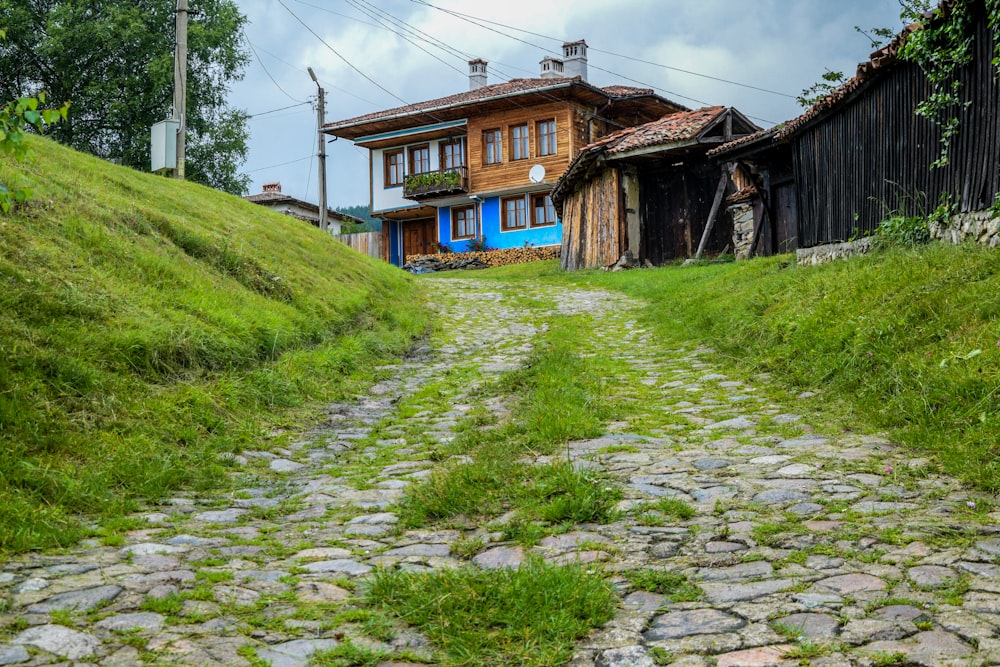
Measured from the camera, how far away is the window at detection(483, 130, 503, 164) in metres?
34.1

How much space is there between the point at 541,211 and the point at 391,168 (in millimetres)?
8036

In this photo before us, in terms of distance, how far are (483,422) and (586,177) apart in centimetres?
1687

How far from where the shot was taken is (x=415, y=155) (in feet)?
122

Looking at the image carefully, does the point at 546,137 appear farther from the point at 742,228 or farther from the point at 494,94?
the point at 742,228

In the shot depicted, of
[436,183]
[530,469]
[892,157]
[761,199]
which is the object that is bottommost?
[530,469]

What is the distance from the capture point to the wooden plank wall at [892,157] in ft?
28.6

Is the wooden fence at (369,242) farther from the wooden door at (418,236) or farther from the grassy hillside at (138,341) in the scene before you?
the grassy hillside at (138,341)

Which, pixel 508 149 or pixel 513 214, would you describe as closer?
pixel 508 149

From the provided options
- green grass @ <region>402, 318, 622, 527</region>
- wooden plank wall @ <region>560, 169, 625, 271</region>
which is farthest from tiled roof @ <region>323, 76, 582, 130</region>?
green grass @ <region>402, 318, 622, 527</region>

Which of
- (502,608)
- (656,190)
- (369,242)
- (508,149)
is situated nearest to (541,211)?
(508,149)

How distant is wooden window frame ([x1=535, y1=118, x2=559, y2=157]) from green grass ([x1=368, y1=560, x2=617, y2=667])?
3029 centimetres

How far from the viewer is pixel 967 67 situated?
9.02 meters

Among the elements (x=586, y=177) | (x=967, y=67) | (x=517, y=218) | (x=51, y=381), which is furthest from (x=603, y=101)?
(x=51, y=381)

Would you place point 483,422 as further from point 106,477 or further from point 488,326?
point 488,326
